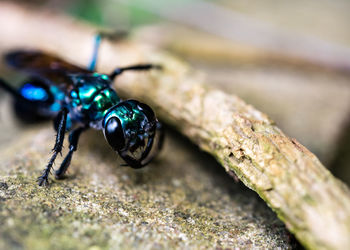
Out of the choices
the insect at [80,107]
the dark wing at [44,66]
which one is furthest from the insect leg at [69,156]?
the dark wing at [44,66]

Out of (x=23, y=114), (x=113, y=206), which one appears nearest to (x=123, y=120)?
(x=113, y=206)

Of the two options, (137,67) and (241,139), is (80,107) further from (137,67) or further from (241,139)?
(241,139)

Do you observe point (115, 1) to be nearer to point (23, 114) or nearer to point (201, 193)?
point (23, 114)

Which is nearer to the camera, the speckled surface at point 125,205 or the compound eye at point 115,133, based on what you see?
the speckled surface at point 125,205

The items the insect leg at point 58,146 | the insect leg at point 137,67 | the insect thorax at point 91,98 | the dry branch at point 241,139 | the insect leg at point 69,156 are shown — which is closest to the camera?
the dry branch at point 241,139

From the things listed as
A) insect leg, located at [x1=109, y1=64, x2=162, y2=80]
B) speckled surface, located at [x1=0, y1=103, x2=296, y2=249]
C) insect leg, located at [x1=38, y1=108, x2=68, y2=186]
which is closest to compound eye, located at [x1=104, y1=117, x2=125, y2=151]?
speckled surface, located at [x1=0, y1=103, x2=296, y2=249]

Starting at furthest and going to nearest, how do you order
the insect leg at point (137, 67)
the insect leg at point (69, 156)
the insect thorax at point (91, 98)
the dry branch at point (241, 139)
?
the insect leg at point (137, 67), the insect thorax at point (91, 98), the insect leg at point (69, 156), the dry branch at point (241, 139)

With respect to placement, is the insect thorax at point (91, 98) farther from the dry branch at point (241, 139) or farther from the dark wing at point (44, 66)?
the dry branch at point (241, 139)

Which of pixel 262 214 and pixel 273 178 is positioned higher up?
pixel 273 178
